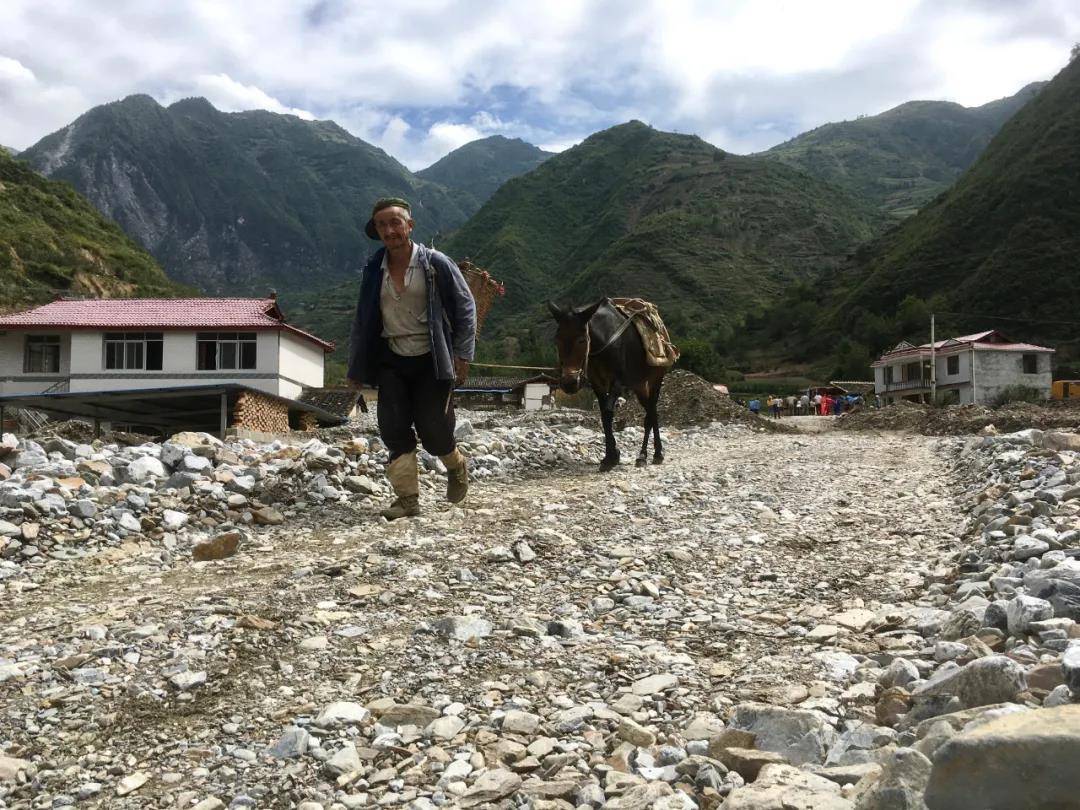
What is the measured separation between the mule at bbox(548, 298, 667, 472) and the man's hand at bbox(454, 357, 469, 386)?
317cm

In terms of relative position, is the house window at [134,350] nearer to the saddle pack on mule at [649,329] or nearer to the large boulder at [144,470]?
the saddle pack on mule at [649,329]

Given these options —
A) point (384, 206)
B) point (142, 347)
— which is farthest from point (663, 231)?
point (384, 206)

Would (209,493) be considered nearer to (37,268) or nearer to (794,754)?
(794,754)

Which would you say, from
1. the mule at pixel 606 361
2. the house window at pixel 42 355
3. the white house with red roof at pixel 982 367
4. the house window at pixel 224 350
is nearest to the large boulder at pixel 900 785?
the mule at pixel 606 361

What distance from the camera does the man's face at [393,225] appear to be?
535 centimetres

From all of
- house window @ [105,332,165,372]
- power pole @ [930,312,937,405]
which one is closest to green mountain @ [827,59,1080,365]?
power pole @ [930,312,937,405]

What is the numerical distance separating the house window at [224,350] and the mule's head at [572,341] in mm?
27228

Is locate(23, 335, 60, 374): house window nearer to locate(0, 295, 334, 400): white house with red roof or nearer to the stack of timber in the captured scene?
locate(0, 295, 334, 400): white house with red roof

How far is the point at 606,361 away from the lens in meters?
9.88

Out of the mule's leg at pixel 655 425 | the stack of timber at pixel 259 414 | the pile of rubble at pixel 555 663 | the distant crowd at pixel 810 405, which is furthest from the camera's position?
the distant crowd at pixel 810 405

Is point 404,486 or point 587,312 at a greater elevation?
point 587,312

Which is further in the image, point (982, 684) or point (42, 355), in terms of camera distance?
point (42, 355)

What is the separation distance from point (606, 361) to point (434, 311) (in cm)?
476

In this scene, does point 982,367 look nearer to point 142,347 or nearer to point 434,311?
point 142,347
